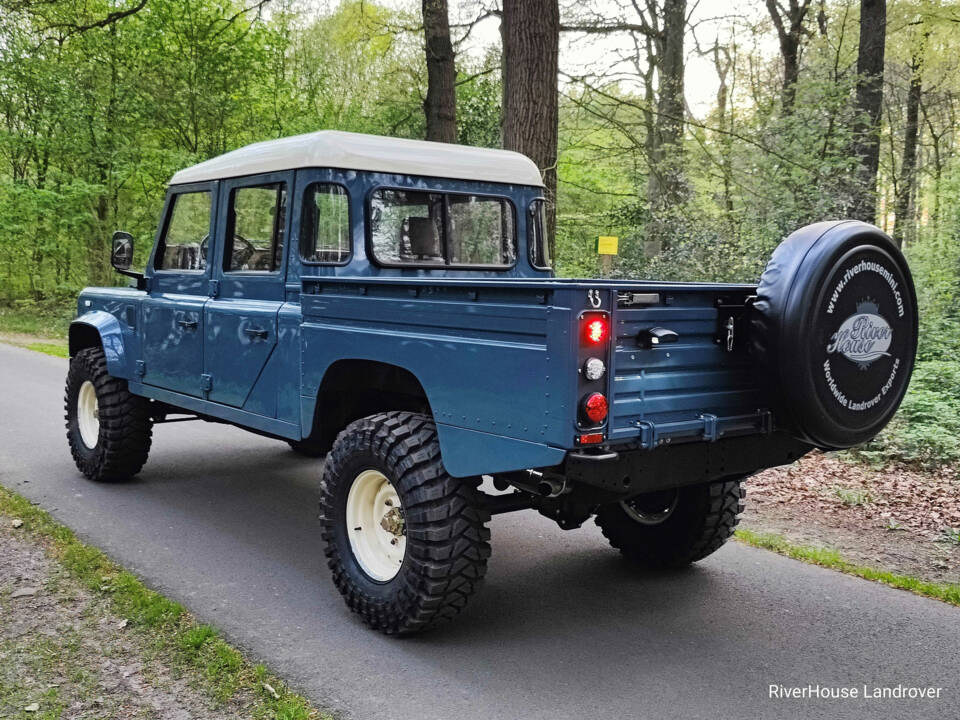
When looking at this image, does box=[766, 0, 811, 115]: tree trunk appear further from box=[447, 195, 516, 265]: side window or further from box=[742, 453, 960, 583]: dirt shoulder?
box=[447, 195, 516, 265]: side window

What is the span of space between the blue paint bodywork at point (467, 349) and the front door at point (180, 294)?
0.17ft

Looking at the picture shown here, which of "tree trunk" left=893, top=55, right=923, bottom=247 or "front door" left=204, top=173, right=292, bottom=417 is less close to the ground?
"tree trunk" left=893, top=55, right=923, bottom=247

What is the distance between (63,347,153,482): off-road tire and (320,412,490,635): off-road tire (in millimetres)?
3057

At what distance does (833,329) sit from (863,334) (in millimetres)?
206

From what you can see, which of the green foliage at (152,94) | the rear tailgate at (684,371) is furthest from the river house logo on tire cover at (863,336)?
the green foliage at (152,94)

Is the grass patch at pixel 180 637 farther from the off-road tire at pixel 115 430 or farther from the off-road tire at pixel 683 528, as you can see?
the off-road tire at pixel 683 528

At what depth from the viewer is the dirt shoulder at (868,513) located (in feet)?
16.6

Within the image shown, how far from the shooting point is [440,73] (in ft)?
40.7

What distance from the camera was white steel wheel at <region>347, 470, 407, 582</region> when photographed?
3.99 meters

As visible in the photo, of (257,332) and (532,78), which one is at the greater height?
(532,78)

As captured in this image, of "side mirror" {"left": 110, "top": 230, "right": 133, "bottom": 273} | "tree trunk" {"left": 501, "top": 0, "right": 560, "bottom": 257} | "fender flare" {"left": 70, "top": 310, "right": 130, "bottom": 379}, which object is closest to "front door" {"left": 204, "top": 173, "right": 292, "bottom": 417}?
"side mirror" {"left": 110, "top": 230, "right": 133, "bottom": 273}

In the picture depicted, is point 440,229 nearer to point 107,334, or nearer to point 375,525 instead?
point 375,525

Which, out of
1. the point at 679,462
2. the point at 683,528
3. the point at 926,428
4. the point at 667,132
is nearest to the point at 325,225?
the point at 679,462

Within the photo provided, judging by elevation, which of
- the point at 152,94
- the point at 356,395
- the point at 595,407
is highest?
the point at 152,94
